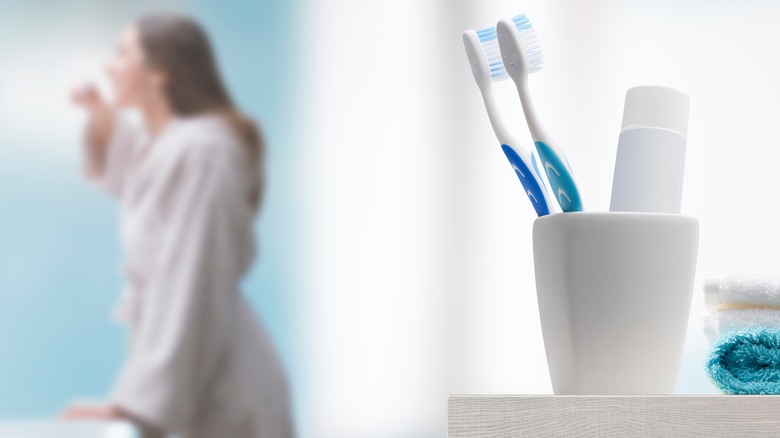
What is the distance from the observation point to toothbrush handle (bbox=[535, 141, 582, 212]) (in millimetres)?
433

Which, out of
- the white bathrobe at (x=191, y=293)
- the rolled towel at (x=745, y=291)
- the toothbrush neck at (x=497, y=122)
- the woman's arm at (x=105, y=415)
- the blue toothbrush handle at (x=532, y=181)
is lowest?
the woman's arm at (x=105, y=415)

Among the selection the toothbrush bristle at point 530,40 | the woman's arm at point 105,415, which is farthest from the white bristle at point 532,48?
the woman's arm at point 105,415

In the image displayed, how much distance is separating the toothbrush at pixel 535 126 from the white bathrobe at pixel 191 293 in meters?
0.97

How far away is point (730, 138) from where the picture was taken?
136 cm

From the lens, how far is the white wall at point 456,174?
133 centimetres

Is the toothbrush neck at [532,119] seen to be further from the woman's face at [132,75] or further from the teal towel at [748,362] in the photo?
the woman's face at [132,75]

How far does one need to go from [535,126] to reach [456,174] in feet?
3.08

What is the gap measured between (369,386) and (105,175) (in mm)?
551

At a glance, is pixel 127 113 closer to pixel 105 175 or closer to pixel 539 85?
pixel 105 175

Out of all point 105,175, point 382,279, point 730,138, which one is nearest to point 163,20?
point 105,175

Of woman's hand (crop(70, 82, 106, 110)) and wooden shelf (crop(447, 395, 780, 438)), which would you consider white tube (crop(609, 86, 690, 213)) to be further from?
woman's hand (crop(70, 82, 106, 110))

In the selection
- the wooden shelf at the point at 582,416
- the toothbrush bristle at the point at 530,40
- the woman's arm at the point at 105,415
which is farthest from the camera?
the woman's arm at the point at 105,415

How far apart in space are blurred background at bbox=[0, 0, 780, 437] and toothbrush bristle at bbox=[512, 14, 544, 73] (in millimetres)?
856

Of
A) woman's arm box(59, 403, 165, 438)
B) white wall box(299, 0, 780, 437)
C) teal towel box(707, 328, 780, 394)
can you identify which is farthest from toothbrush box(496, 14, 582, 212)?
woman's arm box(59, 403, 165, 438)
